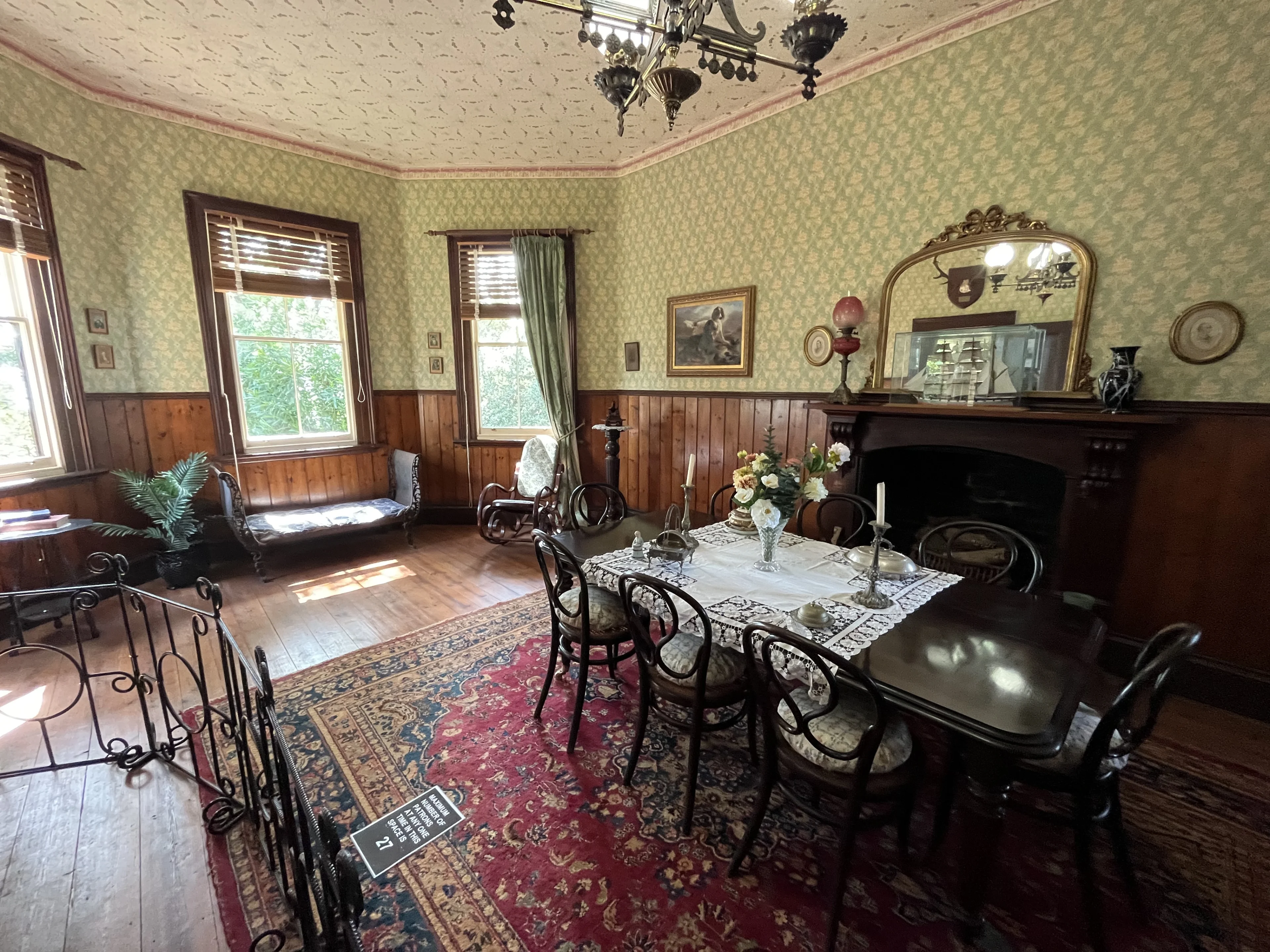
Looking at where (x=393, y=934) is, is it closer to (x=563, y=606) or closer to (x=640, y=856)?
(x=640, y=856)

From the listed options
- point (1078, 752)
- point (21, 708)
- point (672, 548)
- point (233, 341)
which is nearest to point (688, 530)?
point (672, 548)

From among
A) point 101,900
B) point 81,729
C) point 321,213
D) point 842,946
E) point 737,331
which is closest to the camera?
point 842,946

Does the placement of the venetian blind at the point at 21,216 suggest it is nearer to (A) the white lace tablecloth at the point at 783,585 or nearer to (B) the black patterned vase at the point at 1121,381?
(A) the white lace tablecloth at the point at 783,585

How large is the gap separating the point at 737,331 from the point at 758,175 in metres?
1.06

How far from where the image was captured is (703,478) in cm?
429

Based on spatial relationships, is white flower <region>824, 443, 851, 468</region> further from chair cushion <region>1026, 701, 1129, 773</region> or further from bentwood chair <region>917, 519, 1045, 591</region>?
chair cushion <region>1026, 701, 1129, 773</region>

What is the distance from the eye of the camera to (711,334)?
13.4 feet

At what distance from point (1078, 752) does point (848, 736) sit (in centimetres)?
62

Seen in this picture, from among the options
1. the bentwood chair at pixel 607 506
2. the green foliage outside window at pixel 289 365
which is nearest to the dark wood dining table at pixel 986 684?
the bentwood chair at pixel 607 506

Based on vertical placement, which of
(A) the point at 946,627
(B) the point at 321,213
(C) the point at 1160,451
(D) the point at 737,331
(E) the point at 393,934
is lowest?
(E) the point at 393,934

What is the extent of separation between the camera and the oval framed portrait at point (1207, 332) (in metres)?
2.18

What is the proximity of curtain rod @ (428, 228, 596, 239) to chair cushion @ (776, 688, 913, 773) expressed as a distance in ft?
14.0

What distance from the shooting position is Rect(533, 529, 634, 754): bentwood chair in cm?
198

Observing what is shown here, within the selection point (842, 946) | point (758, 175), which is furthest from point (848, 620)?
point (758, 175)
